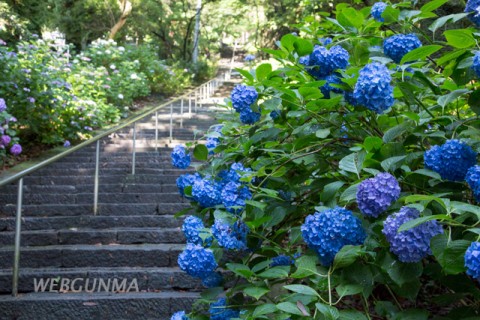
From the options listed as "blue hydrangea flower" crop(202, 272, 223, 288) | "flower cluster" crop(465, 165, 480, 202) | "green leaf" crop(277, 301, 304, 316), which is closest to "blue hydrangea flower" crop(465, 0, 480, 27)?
"flower cluster" crop(465, 165, 480, 202)

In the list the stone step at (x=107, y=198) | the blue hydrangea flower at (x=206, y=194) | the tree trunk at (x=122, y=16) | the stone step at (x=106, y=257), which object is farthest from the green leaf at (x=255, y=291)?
the tree trunk at (x=122, y=16)

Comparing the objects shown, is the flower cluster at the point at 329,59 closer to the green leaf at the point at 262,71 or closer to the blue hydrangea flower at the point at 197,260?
the green leaf at the point at 262,71

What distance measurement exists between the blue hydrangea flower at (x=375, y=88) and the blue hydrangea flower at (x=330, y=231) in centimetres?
26

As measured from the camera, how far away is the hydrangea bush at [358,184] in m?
1.09

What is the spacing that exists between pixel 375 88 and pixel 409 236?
1.22 ft

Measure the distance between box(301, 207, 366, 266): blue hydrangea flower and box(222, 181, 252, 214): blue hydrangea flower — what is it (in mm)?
398

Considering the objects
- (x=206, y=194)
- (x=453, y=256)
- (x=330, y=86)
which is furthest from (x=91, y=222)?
(x=453, y=256)

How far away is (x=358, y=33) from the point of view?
181 cm

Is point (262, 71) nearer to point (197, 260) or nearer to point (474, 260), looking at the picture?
point (197, 260)

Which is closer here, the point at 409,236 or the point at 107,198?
the point at 409,236

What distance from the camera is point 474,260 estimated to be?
88cm

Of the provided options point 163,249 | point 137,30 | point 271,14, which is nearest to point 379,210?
point 163,249

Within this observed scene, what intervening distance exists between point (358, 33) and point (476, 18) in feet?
1.48

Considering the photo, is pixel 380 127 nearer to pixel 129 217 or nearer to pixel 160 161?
pixel 129 217
